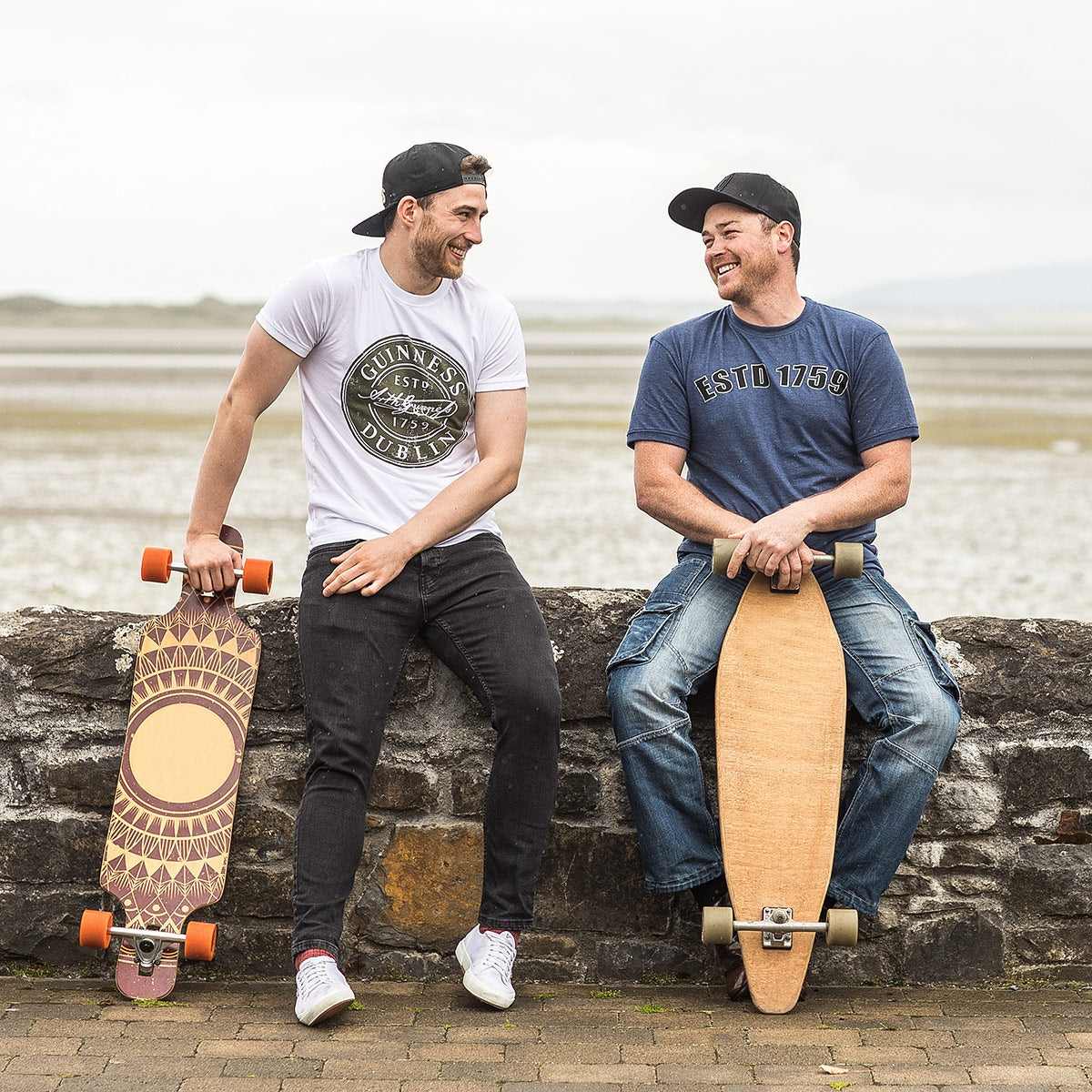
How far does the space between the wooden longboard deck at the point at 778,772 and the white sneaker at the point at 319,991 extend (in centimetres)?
83

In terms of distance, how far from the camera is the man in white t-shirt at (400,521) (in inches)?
120

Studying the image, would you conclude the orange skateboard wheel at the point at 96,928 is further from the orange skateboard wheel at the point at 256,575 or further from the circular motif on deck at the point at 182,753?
the orange skateboard wheel at the point at 256,575

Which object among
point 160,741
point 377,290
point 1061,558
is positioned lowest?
point 1061,558

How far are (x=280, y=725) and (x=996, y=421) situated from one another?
2284 centimetres

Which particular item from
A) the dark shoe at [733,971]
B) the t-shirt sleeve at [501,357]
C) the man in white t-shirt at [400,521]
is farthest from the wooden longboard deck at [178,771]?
the dark shoe at [733,971]

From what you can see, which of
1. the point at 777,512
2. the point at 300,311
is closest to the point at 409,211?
the point at 300,311

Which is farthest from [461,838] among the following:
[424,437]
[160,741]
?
[424,437]

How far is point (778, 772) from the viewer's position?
314 centimetres

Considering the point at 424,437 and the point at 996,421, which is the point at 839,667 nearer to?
the point at 424,437

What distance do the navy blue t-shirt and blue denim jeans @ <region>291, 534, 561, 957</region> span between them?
570 millimetres

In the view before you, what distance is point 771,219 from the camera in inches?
140

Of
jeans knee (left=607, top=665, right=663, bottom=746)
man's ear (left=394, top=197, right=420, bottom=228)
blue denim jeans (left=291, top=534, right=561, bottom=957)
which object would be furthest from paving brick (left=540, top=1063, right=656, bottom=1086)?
man's ear (left=394, top=197, right=420, bottom=228)

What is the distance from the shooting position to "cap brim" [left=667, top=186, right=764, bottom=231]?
355 centimetres

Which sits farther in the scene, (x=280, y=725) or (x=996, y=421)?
(x=996, y=421)
